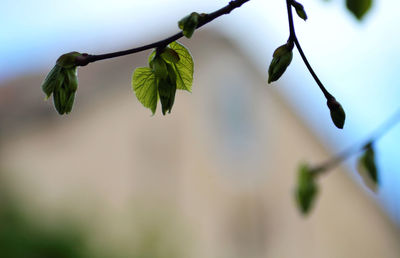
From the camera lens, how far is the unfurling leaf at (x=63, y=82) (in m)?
0.47

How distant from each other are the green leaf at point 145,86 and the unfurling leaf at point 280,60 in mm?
108

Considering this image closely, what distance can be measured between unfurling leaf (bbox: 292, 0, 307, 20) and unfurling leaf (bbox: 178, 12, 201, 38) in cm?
7

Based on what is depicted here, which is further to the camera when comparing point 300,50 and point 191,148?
point 191,148

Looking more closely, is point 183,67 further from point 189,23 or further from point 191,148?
point 191,148

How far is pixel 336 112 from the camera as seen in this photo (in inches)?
17.8

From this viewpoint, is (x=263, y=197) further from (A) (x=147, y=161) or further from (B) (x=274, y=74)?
(B) (x=274, y=74)

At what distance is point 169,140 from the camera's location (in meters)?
6.33

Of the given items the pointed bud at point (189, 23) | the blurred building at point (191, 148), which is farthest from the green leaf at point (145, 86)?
the blurred building at point (191, 148)

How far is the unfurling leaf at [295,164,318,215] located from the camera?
91cm

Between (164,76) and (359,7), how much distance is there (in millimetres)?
271

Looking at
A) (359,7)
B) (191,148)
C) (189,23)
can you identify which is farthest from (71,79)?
(191,148)

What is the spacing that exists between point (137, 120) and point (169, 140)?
39cm

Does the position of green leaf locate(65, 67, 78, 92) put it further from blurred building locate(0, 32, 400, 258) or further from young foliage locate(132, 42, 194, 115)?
blurred building locate(0, 32, 400, 258)

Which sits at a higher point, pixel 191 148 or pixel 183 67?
pixel 183 67
